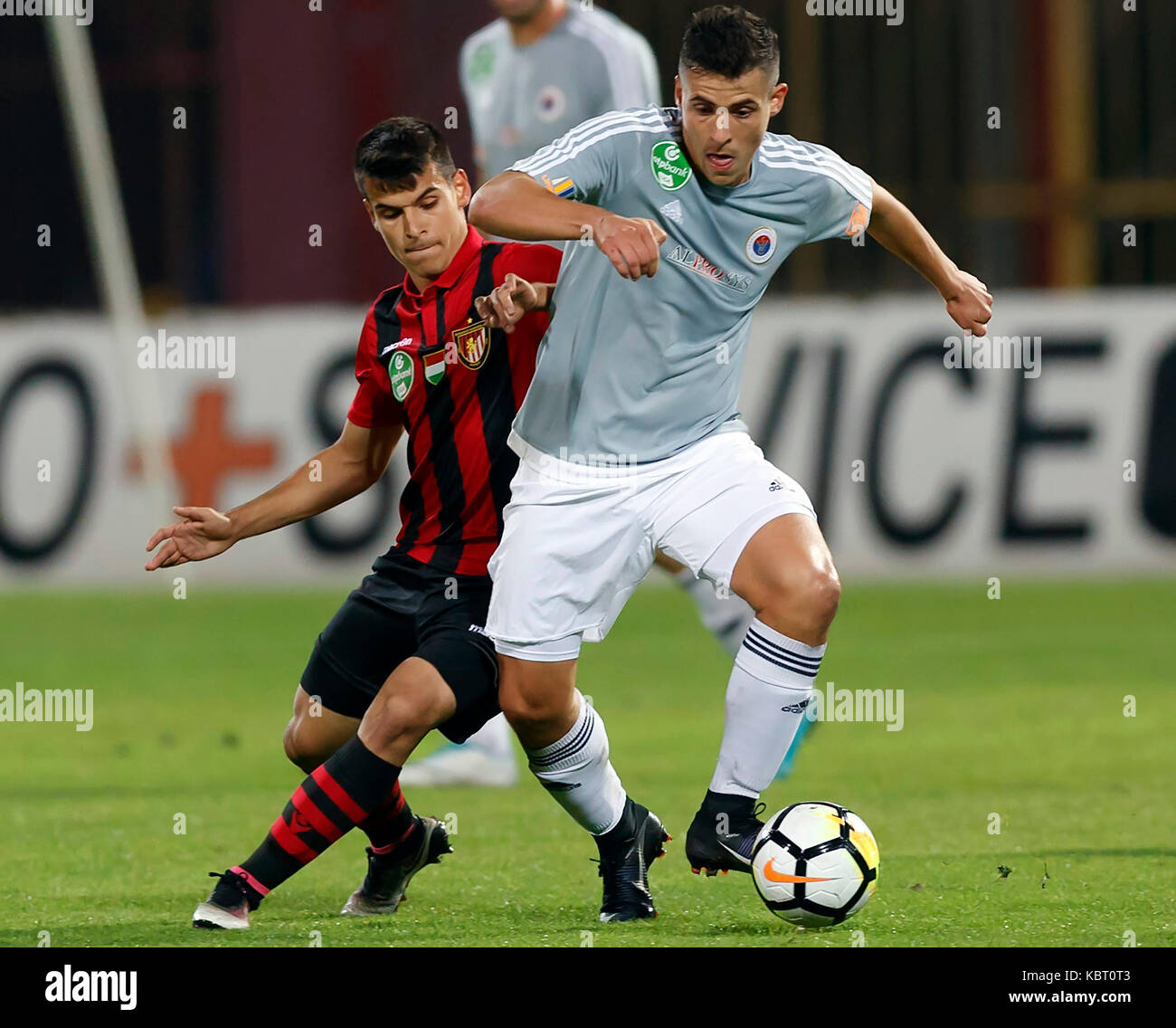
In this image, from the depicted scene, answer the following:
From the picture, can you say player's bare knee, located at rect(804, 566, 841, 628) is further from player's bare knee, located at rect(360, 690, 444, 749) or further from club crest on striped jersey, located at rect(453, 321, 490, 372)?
club crest on striped jersey, located at rect(453, 321, 490, 372)

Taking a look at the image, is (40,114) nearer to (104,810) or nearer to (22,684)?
(22,684)

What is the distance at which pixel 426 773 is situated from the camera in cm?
697

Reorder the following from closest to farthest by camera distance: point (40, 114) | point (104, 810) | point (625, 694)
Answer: point (104, 810) → point (625, 694) → point (40, 114)

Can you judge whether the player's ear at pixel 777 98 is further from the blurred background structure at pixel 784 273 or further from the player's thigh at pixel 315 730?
the blurred background structure at pixel 784 273

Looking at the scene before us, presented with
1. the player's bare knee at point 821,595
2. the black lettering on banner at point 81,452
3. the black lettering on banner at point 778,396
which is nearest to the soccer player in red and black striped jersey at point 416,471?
the player's bare knee at point 821,595

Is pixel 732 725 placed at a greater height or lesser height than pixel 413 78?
lesser

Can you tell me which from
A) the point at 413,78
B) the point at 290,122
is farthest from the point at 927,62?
the point at 290,122

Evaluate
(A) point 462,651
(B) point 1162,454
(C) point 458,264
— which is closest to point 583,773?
(A) point 462,651

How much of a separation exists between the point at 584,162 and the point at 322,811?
153 cm

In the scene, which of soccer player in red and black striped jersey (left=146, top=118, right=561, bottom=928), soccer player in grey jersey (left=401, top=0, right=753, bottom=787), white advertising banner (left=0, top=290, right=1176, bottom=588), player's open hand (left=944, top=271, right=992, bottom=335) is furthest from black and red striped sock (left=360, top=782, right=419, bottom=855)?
white advertising banner (left=0, top=290, right=1176, bottom=588)

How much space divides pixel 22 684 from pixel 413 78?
8380mm

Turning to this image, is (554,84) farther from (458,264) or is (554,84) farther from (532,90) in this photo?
(458,264)

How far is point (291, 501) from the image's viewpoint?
4883 millimetres

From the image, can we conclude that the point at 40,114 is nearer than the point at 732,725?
No
